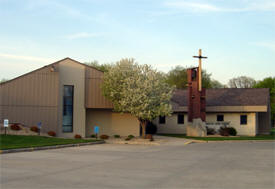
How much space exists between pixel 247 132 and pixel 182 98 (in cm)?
886

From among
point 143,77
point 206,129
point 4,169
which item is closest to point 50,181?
point 4,169

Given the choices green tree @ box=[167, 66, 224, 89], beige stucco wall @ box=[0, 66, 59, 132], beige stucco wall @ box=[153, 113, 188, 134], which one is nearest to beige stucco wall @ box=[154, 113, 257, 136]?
beige stucco wall @ box=[153, 113, 188, 134]

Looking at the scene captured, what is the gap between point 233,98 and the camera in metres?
42.5

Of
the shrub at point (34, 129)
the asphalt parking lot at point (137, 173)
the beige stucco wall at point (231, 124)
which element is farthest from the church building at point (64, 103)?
the asphalt parking lot at point (137, 173)

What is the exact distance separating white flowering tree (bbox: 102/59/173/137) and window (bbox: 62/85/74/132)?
3.07 meters

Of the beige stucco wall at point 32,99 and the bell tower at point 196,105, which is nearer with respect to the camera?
the beige stucco wall at point 32,99

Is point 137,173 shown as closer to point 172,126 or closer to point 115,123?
point 115,123

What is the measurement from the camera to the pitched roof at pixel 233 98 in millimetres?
40688

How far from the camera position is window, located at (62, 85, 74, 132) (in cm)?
3259

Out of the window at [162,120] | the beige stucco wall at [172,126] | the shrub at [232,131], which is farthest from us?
the window at [162,120]

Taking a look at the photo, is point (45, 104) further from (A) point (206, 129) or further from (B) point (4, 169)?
(B) point (4, 169)

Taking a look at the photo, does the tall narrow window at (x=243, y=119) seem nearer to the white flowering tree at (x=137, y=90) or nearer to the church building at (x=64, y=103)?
the church building at (x=64, y=103)

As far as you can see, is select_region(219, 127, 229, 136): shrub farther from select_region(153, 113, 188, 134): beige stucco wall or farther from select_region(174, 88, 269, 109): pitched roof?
select_region(153, 113, 188, 134): beige stucco wall

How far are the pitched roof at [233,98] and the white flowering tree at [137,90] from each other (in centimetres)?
1163
